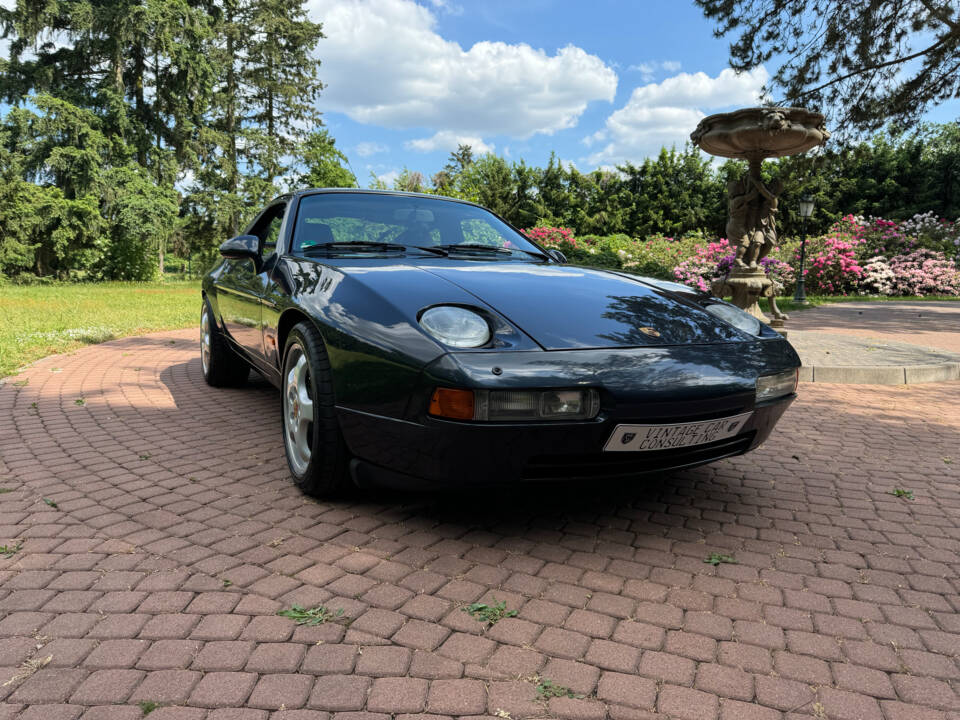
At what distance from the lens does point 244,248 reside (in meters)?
3.66

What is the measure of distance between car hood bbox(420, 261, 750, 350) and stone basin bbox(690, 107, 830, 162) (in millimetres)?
6815

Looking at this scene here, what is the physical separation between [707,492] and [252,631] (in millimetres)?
2166

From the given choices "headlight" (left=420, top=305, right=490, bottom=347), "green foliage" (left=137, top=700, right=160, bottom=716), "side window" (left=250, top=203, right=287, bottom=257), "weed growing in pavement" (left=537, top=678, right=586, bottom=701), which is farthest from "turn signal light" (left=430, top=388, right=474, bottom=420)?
"side window" (left=250, top=203, right=287, bottom=257)

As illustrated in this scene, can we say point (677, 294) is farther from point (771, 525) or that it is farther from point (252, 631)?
point (252, 631)

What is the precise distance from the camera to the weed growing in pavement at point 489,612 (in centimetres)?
192

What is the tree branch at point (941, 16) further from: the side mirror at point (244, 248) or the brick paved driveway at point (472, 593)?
the side mirror at point (244, 248)

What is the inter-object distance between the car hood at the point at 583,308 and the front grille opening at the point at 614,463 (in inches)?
15.4

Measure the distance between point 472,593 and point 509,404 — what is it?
62cm

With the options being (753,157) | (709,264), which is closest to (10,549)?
(753,157)

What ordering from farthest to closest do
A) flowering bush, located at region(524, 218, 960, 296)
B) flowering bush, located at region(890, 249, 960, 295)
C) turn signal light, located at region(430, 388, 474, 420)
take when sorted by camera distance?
flowering bush, located at region(890, 249, 960, 295) < flowering bush, located at region(524, 218, 960, 296) < turn signal light, located at region(430, 388, 474, 420)

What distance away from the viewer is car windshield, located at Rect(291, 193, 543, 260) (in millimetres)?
3471

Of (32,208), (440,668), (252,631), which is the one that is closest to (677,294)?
(440,668)

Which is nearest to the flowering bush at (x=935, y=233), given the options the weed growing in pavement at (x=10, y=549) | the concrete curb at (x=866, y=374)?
the concrete curb at (x=866, y=374)

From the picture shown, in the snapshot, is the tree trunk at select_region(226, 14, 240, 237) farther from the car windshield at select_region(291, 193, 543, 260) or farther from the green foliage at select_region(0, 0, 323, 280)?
the car windshield at select_region(291, 193, 543, 260)
